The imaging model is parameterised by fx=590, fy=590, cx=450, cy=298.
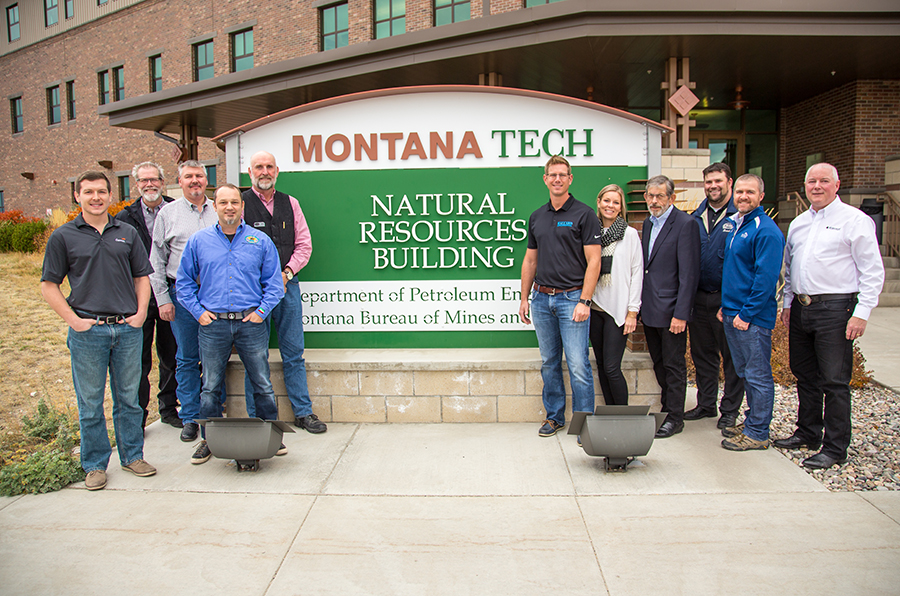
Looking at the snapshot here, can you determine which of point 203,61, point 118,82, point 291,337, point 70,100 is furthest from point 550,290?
point 70,100

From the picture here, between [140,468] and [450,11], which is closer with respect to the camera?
[140,468]

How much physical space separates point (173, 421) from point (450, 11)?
13.5m

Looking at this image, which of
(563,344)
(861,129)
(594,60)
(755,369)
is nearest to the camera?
(755,369)

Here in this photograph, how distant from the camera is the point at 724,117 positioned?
47.7 ft

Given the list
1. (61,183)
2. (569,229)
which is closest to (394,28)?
(569,229)

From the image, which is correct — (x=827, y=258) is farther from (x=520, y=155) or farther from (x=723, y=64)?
(x=723, y=64)

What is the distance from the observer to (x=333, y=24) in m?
17.1

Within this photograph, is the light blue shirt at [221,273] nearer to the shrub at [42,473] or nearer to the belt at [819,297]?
the shrub at [42,473]

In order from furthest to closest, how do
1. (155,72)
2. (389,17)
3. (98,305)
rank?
(155,72) < (389,17) < (98,305)

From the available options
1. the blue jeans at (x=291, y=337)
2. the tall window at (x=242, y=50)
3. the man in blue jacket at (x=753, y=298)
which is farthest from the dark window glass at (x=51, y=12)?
the man in blue jacket at (x=753, y=298)

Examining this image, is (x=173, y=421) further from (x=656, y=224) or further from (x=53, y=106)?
(x=53, y=106)

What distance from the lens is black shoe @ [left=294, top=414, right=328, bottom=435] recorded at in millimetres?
4438

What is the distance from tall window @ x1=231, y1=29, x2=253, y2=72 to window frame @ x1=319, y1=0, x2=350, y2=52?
2.89m

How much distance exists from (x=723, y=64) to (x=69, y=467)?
11428 mm
